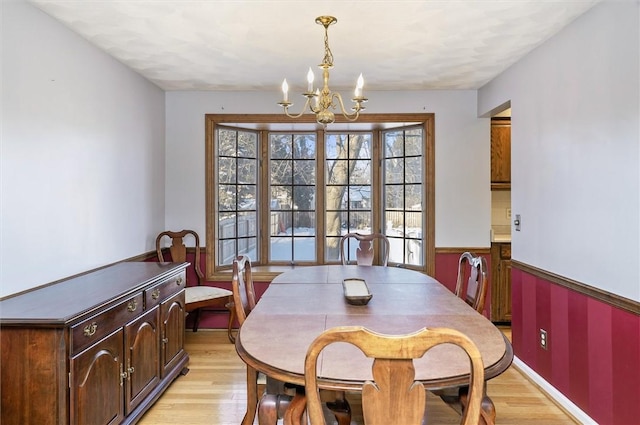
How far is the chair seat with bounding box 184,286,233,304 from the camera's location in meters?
3.51

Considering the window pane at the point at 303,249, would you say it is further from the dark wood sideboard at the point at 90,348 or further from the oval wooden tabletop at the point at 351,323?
the dark wood sideboard at the point at 90,348

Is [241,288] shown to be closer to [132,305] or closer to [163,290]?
[132,305]

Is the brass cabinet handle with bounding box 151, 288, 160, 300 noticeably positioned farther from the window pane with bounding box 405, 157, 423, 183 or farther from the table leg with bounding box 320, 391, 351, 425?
the window pane with bounding box 405, 157, 423, 183

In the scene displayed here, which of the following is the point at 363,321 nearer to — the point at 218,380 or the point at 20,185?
the point at 218,380

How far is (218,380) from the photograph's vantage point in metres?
2.95

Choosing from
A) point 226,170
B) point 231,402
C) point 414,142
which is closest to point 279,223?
point 226,170

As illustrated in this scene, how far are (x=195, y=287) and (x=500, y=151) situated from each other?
3.48 m

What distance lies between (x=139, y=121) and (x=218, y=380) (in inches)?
90.9

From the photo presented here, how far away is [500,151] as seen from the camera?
4.25 meters

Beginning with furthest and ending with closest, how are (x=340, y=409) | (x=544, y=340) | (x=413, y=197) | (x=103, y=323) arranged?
(x=413, y=197)
(x=544, y=340)
(x=103, y=323)
(x=340, y=409)

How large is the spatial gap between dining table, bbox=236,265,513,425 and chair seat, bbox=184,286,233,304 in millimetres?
1145

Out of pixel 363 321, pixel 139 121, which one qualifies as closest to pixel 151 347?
pixel 363 321

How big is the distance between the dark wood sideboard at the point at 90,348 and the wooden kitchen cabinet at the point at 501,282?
124 inches

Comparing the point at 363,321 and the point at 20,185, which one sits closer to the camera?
the point at 363,321
